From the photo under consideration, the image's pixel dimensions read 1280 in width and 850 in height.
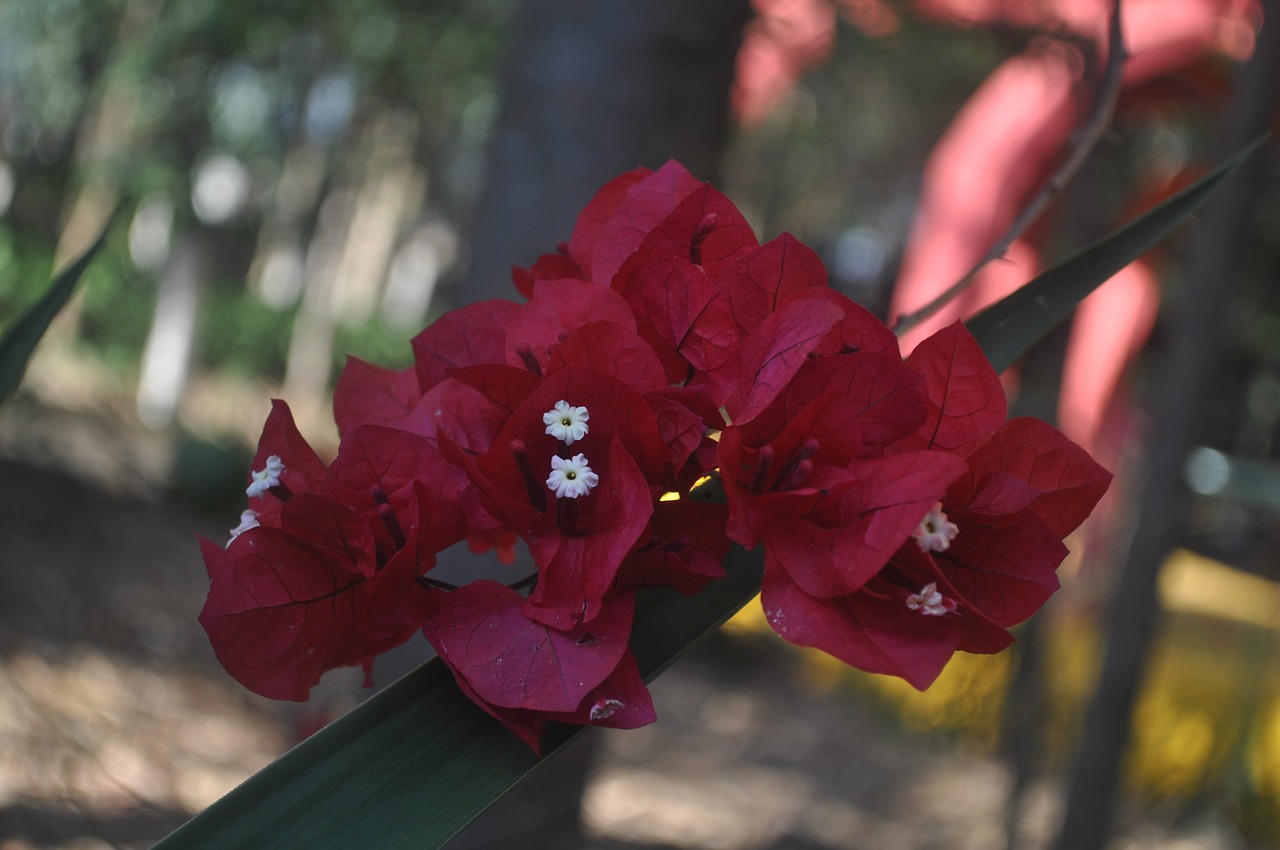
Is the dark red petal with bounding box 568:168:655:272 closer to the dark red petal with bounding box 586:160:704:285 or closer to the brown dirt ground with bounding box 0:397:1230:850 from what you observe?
the dark red petal with bounding box 586:160:704:285

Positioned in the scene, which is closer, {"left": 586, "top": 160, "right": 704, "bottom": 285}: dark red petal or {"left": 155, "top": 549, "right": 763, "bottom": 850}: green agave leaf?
{"left": 155, "top": 549, "right": 763, "bottom": 850}: green agave leaf

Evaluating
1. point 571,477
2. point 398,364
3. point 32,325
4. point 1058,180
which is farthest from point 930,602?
point 398,364

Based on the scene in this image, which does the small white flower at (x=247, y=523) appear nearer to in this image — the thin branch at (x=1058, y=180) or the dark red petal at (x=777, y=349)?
the dark red petal at (x=777, y=349)

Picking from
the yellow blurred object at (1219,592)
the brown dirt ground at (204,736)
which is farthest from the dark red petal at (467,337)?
the yellow blurred object at (1219,592)

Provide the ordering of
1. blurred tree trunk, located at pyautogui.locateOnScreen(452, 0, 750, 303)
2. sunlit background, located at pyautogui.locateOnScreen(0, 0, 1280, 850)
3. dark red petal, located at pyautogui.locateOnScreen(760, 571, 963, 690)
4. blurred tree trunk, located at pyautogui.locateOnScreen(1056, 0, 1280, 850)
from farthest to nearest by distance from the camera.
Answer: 1. sunlit background, located at pyautogui.locateOnScreen(0, 0, 1280, 850)
2. blurred tree trunk, located at pyautogui.locateOnScreen(1056, 0, 1280, 850)
3. blurred tree trunk, located at pyautogui.locateOnScreen(452, 0, 750, 303)
4. dark red petal, located at pyautogui.locateOnScreen(760, 571, 963, 690)

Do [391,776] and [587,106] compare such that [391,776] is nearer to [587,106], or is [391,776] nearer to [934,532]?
[934,532]

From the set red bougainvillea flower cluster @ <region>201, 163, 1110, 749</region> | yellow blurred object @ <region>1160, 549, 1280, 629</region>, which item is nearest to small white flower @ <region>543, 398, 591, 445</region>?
red bougainvillea flower cluster @ <region>201, 163, 1110, 749</region>
